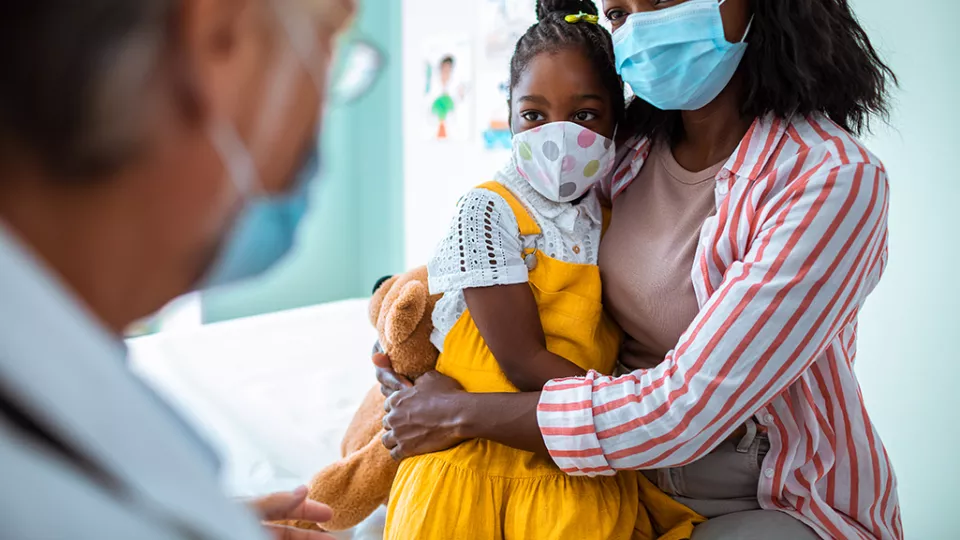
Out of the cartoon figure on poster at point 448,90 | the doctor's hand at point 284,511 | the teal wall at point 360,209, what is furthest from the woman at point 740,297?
the teal wall at point 360,209

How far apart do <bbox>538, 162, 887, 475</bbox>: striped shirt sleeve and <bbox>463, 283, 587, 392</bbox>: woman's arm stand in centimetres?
10

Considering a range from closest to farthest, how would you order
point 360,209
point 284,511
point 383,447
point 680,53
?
1. point 284,511
2. point 680,53
3. point 383,447
4. point 360,209

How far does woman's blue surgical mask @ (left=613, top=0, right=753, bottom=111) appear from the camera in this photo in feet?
3.51

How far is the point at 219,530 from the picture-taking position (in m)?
0.36

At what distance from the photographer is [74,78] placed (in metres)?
0.34

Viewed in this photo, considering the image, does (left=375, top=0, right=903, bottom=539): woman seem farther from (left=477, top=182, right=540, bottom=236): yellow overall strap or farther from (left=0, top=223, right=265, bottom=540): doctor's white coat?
(left=0, top=223, right=265, bottom=540): doctor's white coat

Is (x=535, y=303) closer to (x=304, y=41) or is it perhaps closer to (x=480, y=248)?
(x=480, y=248)

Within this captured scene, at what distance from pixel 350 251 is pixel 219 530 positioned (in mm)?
3548

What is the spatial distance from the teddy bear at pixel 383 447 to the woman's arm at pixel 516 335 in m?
0.19

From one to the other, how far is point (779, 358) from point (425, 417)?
1.73 ft

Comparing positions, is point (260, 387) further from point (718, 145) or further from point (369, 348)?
point (718, 145)

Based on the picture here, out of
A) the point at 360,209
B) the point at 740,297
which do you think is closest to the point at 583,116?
the point at 740,297

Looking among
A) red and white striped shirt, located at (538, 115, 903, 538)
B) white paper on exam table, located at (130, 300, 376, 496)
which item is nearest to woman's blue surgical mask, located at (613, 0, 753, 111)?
red and white striped shirt, located at (538, 115, 903, 538)

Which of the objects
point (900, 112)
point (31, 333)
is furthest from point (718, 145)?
point (31, 333)
